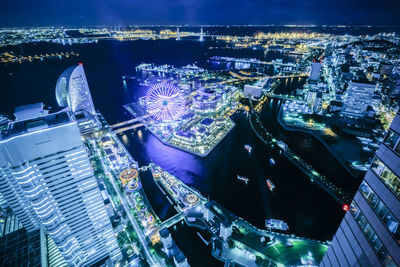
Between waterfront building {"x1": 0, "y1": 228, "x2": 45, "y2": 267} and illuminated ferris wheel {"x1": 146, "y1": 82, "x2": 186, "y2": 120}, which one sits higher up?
illuminated ferris wheel {"x1": 146, "y1": 82, "x2": 186, "y2": 120}

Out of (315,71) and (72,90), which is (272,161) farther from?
(315,71)

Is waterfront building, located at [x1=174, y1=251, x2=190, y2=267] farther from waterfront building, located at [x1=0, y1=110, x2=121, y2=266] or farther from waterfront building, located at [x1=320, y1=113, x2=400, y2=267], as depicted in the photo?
waterfront building, located at [x1=320, y1=113, x2=400, y2=267]

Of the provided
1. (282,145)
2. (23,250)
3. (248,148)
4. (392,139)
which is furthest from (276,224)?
(23,250)

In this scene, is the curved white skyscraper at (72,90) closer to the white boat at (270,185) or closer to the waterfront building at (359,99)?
the white boat at (270,185)

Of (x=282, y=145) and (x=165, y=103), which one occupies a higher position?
(x=165, y=103)

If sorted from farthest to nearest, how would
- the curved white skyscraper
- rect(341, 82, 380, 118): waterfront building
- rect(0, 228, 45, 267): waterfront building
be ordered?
rect(341, 82, 380, 118): waterfront building
the curved white skyscraper
rect(0, 228, 45, 267): waterfront building

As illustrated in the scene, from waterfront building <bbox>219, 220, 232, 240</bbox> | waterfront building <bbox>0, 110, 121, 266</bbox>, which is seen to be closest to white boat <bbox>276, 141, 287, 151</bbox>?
waterfront building <bbox>219, 220, 232, 240</bbox>

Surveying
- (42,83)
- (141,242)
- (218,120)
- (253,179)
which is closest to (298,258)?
(253,179)

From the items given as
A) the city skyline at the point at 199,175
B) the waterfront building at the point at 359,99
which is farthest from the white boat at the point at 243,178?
the waterfront building at the point at 359,99
